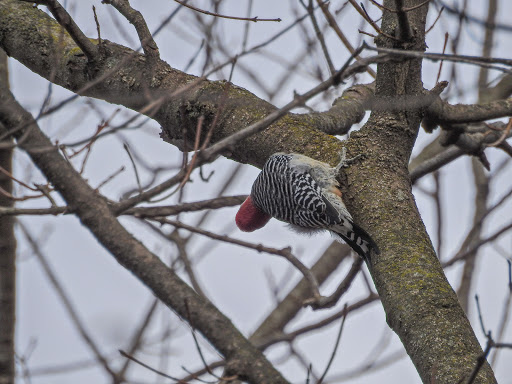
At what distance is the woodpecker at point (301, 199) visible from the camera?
13.9 feet

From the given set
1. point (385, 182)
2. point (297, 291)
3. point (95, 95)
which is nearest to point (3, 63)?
point (95, 95)

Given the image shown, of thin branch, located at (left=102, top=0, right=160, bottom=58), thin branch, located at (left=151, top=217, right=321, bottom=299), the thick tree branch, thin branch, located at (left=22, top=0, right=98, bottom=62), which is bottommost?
the thick tree branch

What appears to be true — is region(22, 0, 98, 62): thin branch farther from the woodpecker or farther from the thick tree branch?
the woodpecker

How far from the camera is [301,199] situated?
521 centimetres

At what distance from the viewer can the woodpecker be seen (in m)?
4.22

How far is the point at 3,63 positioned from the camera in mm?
5633

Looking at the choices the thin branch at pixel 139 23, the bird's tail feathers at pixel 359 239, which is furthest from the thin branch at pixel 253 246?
the thin branch at pixel 139 23

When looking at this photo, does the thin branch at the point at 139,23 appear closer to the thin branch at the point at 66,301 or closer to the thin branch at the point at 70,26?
the thin branch at the point at 70,26

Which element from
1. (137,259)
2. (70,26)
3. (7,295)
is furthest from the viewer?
(7,295)

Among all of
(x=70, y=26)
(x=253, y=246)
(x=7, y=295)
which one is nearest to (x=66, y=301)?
(x=7, y=295)

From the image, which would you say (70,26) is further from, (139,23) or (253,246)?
(253,246)

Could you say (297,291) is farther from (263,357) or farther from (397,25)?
(263,357)

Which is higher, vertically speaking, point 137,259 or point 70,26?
point 70,26

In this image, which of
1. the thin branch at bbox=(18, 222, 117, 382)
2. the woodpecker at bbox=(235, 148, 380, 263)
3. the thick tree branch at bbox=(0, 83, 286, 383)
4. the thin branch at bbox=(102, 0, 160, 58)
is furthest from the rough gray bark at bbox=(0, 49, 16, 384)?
the woodpecker at bbox=(235, 148, 380, 263)
